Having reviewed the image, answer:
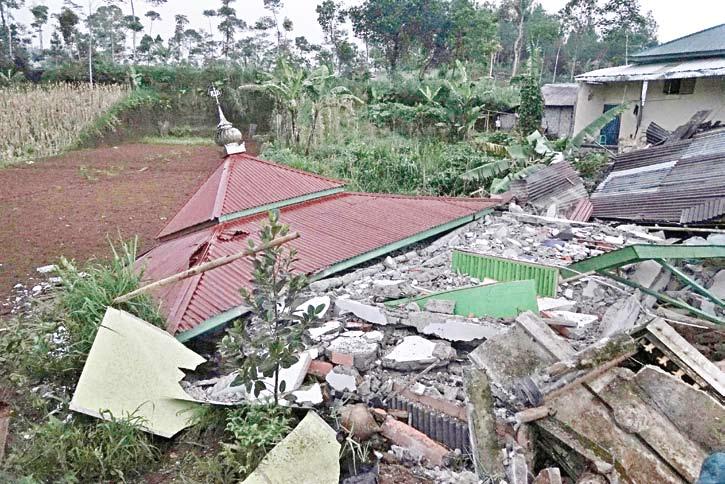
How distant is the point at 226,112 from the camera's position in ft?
75.9

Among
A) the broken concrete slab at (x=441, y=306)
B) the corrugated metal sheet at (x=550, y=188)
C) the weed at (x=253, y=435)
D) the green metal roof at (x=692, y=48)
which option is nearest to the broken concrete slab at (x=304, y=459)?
the weed at (x=253, y=435)

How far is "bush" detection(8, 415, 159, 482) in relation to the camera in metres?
3.30

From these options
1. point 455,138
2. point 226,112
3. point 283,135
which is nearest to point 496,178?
point 455,138

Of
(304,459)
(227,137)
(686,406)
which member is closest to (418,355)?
(304,459)

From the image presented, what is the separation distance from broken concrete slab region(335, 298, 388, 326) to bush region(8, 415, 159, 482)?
190 centimetres

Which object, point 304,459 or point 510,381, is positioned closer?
point 304,459

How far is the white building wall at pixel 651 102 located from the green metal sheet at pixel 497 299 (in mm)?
14107

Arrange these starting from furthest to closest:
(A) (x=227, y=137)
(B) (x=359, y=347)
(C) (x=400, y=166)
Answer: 1. (C) (x=400, y=166)
2. (A) (x=227, y=137)
3. (B) (x=359, y=347)

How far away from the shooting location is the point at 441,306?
13.8ft

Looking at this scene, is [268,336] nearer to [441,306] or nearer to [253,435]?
[253,435]

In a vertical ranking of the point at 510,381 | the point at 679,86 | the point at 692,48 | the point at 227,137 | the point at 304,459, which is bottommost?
the point at 304,459

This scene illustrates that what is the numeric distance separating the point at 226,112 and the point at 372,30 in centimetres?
1140

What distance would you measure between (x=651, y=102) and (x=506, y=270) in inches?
563

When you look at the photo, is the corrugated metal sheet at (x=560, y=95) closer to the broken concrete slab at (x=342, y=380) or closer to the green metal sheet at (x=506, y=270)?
the green metal sheet at (x=506, y=270)
